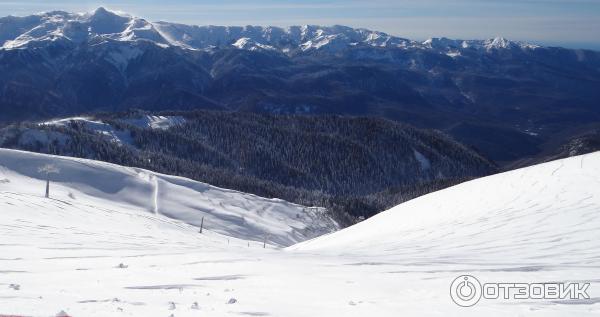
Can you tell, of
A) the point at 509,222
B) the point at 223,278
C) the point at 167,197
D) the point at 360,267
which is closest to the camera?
the point at 223,278

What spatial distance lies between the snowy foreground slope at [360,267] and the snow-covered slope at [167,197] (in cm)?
3820

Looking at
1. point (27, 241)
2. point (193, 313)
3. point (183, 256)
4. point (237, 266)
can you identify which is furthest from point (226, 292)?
point (27, 241)

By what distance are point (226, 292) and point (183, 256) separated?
6764 millimetres

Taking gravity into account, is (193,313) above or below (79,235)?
above

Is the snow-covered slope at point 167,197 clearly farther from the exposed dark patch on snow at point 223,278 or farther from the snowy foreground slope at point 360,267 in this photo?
the exposed dark patch on snow at point 223,278

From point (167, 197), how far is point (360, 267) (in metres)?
62.9

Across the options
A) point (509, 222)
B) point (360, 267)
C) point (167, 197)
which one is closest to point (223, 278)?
point (360, 267)

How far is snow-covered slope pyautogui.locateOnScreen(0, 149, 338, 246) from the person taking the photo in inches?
2611

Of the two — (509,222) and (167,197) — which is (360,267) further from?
(167,197)

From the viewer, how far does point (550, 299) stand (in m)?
11.2

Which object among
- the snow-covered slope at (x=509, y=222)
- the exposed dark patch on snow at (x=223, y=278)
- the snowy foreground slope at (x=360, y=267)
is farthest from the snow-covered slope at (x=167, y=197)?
the exposed dark patch on snow at (x=223, y=278)

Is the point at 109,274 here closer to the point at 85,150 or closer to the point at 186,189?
the point at 186,189

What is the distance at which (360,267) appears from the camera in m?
15.6

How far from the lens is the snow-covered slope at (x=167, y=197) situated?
2611 inches
